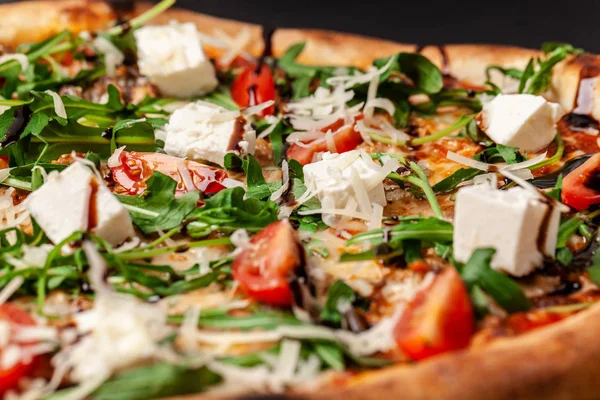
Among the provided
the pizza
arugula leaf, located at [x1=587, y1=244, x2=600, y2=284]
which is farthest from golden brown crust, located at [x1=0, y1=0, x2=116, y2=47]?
arugula leaf, located at [x1=587, y1=244, x2=600, y2=284]

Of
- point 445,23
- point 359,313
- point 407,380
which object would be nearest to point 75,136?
point 359,313

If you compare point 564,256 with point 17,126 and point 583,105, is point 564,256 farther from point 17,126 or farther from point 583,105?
point 17,126

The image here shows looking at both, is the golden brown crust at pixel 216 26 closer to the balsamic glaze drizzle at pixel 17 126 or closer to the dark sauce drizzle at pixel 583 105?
the balsamic glaze drizzle at pixel 17 126

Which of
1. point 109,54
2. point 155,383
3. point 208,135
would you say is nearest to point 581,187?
point 208,135

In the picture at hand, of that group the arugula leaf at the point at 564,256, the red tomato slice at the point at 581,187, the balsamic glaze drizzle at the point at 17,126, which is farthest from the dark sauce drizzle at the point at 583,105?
the balsamic glaze drizzle at the point at 17,126

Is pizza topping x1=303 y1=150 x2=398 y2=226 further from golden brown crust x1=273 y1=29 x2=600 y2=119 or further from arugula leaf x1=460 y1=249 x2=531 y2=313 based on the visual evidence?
golden brown crust x1=273 y1=29 x2=600 y2=119
